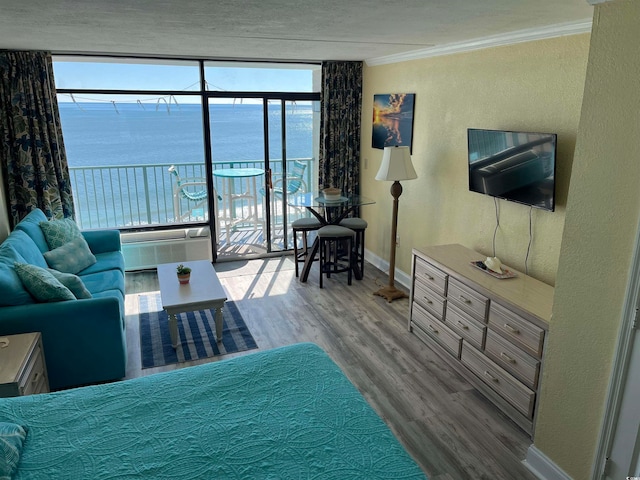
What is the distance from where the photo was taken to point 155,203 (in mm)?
5938

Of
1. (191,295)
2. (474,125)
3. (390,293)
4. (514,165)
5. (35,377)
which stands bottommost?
(390,293)

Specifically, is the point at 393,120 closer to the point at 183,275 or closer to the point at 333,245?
the point at 333,245

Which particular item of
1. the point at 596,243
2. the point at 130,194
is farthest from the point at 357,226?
the point at 596,243

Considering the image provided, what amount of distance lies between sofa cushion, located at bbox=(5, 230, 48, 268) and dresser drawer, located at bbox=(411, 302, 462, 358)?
3085 millimetres

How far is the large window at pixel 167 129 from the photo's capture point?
203 inches

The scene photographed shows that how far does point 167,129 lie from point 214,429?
4.55 meters

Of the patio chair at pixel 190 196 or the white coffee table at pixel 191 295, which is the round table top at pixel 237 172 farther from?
the white coffee table at pixel 191 295

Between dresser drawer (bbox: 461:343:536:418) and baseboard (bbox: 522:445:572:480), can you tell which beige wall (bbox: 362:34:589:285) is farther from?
baseboard (bbox: 522:445:572:480)

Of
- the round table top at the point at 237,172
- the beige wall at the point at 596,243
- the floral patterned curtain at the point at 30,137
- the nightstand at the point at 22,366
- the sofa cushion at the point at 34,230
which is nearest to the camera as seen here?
the beige wall at the point at 596,243

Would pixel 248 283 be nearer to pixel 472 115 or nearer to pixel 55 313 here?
pixel 55 313

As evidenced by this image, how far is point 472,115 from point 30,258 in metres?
3.71

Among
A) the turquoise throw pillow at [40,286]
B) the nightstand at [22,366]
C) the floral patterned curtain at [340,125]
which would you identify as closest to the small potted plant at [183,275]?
the turquoise throw pillow at [40,286]

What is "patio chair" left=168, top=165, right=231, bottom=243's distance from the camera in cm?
588

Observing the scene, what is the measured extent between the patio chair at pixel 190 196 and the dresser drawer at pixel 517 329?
3826 mm
